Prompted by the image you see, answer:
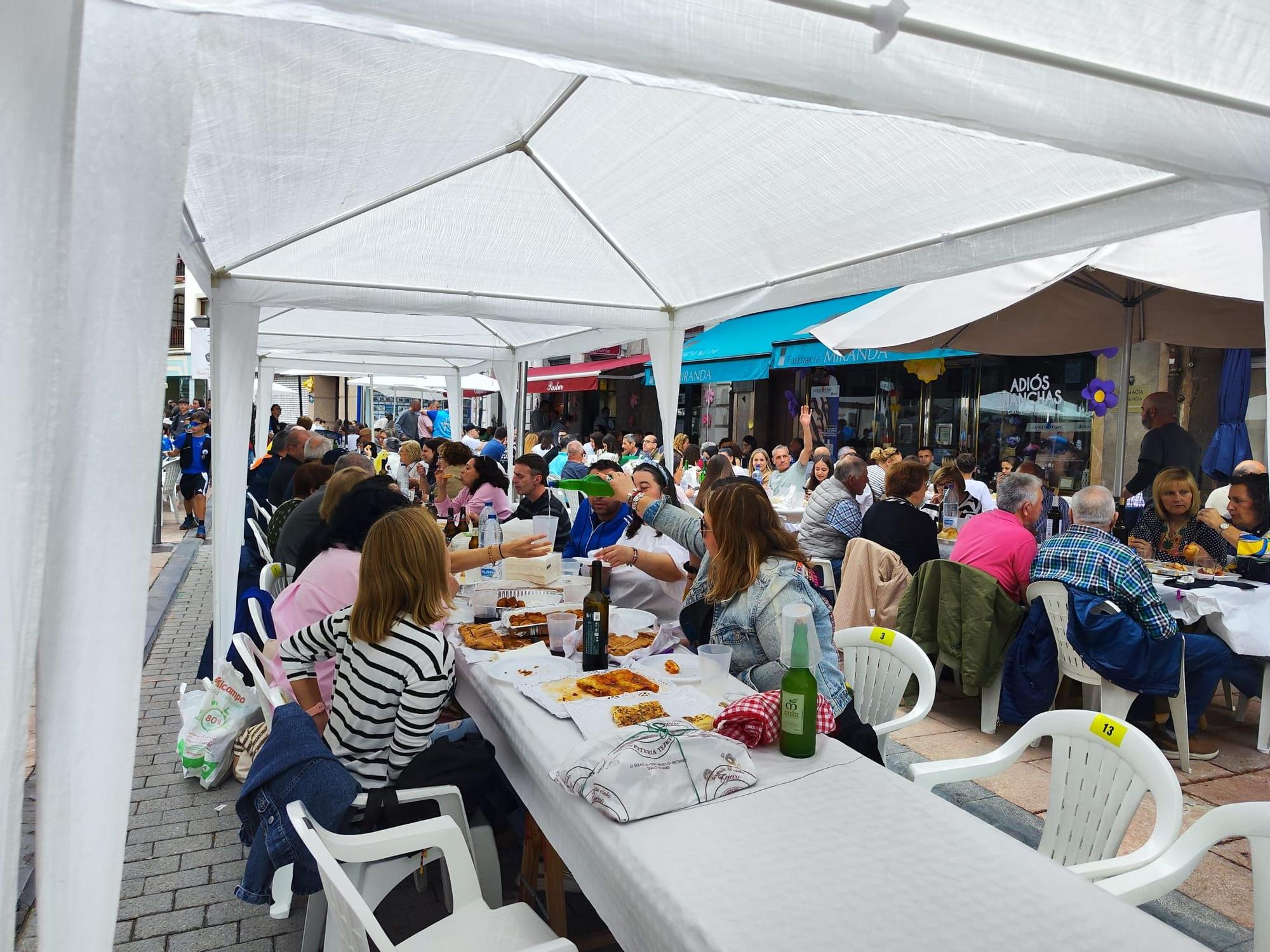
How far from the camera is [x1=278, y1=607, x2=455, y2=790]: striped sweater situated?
2342mm

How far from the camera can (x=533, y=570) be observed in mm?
3654

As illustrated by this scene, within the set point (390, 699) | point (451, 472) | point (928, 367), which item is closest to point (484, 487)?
point (451, 472)

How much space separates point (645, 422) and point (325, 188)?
55.8 ft

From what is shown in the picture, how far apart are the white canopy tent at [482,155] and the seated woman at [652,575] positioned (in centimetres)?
144

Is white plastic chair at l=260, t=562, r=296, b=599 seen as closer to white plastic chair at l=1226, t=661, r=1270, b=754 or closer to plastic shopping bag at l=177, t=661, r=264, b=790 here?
plastic shopping bag at l=177, t=661, r=264, b=790

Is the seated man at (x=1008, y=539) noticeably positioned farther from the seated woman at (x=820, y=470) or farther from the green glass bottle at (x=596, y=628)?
the seated woman at (x=820, y=470)

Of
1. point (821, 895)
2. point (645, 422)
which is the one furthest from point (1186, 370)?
point (645, 422)

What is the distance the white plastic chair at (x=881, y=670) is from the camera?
2.90 m

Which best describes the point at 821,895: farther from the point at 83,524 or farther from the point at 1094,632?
the point at 1094,632

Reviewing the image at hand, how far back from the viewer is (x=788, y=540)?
268 centimetres

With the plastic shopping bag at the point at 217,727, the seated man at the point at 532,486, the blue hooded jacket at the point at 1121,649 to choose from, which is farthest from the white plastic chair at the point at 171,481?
the blue hooded jacket at the point at 1121,649

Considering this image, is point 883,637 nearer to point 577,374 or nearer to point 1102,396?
point 1102,396

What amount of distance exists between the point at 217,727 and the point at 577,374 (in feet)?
51.3

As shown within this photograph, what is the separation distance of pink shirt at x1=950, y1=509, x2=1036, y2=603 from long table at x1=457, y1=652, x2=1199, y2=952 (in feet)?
8.91
